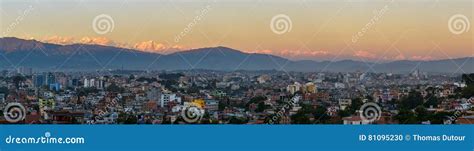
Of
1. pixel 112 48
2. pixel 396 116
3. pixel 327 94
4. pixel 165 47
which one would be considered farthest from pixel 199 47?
pixel 396 116

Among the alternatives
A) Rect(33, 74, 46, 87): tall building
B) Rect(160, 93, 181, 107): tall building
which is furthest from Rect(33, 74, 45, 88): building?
Rect(160, 93, 181, 107): tall building

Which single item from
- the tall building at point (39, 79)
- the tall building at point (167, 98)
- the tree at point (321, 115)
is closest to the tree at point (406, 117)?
the tree at point (321, 115)

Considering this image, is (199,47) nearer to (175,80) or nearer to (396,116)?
(175,80)

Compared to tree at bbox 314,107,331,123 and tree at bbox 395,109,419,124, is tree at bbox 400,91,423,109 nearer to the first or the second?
tree at bbox 395,109,419,124

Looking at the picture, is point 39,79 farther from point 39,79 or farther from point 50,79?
point 50,79

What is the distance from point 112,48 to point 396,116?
2666 mm

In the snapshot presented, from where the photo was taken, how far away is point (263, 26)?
283 inches

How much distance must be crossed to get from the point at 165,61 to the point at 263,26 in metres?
0.96

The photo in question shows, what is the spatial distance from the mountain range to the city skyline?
58mm

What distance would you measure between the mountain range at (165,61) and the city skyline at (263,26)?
0.19 feet

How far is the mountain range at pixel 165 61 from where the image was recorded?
7.24 m

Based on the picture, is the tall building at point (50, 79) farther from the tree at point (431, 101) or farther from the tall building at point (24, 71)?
the tree at point (431, 101)

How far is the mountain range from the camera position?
7.24 metres

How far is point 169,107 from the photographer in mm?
7215
